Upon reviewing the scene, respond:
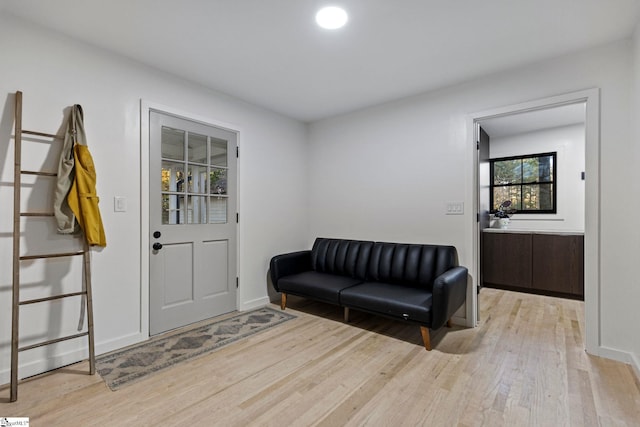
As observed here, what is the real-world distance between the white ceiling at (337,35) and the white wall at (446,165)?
0.20 metres

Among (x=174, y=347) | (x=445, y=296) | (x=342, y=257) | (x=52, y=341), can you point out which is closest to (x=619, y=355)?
(x=445, y=296)

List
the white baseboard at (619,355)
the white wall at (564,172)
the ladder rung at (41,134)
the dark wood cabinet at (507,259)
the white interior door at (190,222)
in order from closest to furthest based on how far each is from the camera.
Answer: the ladder rung at (41,134)
the white baseboard at (619,355)
the white interior door at (190,222)
the dark wood cabinet at (507,259)
the white wall at (564,172)

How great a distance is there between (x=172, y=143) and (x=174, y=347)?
1.86 m

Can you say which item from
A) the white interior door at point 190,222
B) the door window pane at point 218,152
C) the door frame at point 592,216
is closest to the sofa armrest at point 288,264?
the white interior door at point 190,222

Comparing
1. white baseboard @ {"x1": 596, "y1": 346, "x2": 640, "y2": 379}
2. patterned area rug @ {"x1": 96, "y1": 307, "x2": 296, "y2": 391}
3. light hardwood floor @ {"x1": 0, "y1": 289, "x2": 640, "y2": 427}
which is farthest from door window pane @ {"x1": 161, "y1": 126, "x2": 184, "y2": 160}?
white baseboard @ {"x1": 596, "y1": 346, "x2": 640, "y2": 379}

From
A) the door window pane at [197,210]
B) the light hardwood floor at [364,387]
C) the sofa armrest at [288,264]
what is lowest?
the light hardwood floor at [364,387]

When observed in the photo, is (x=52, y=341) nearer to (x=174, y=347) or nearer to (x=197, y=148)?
(x=174, y=347)

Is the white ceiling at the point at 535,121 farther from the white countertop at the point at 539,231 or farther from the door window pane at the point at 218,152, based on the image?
the door window pane at the point at 218,152

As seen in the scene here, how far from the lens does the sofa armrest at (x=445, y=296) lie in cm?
245

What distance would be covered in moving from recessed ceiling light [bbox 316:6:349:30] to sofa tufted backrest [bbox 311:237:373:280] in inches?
89.3

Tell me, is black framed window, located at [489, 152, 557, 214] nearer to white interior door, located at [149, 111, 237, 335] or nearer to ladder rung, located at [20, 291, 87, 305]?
white interior door, located at [149, 111, 237, 335]

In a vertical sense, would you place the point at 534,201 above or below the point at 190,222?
above

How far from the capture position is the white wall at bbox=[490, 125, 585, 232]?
14.6 ft

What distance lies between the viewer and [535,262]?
13.9 feet
